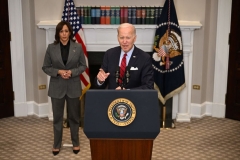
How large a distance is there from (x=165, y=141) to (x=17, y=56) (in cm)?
302

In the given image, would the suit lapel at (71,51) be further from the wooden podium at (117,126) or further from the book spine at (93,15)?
the wooden podium at (117,126)

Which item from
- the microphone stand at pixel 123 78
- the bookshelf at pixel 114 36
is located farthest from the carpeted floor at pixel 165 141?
the microphone stand at pixel 123 78

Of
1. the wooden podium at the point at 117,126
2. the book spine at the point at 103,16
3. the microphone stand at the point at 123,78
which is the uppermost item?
the book spine at the point at 103,16

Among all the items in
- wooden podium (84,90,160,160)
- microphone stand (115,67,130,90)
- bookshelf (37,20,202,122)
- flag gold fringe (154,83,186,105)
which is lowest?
flag gold fringe (154,83,186,105)

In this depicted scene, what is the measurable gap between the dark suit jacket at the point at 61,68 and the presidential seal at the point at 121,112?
233 cm

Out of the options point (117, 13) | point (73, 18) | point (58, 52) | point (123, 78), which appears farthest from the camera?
point (117, 13)

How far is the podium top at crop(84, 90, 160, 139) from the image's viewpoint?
105 inches

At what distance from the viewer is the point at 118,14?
6.32m

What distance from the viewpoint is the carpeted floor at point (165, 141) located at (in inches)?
201

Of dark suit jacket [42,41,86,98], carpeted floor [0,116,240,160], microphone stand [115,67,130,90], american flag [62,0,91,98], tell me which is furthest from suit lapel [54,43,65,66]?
microphone stand [115,67,130,90]

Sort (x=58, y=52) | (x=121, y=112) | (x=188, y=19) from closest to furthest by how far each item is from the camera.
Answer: (x=121, y=112)
(x=58, y=52)
(x=188, y=19)

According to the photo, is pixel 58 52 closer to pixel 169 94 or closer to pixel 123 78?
pixel 123 78

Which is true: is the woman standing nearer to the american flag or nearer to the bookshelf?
the american flag

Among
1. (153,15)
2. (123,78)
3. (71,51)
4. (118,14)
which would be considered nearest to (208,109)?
(153,15)
